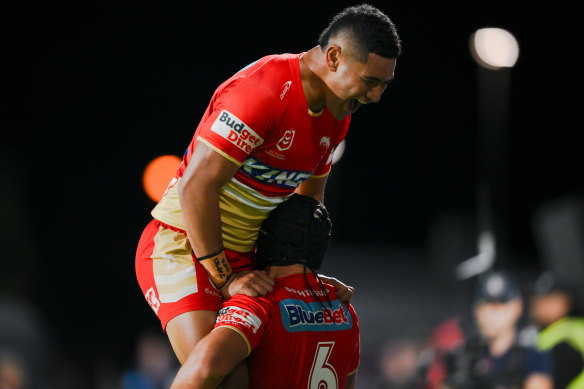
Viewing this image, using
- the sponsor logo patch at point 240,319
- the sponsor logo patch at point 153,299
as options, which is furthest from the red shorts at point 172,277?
the sponsor logo patch at point 240,319

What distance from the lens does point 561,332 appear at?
22.4 feet

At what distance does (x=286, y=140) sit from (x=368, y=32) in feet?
1.91

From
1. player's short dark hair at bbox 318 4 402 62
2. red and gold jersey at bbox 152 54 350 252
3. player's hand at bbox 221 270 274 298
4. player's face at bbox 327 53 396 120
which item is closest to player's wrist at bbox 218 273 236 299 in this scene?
player's hand at bbox 221 270 274 298

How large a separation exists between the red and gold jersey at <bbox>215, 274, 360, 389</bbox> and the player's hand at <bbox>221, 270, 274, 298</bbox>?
3 centimetres

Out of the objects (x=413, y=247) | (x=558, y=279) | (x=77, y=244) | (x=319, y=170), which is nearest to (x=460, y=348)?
(x=558, y=279)

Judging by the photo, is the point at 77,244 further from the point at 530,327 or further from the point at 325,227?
the point at 325,227

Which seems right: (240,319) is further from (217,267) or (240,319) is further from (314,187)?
A: (314,187)

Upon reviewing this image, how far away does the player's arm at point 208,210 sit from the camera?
306 cm

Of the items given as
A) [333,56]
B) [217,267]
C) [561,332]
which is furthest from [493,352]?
[333,56]

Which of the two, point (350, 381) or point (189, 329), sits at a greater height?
point (189, 329)

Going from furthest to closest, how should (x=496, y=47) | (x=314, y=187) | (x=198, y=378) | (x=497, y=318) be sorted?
(x=496, y=47), (x=497, y=318), (x=314, y=187), (x=198, y=378)

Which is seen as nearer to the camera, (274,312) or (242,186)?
(274,312)

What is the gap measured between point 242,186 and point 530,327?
4.83m

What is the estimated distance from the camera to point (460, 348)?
8039mm
